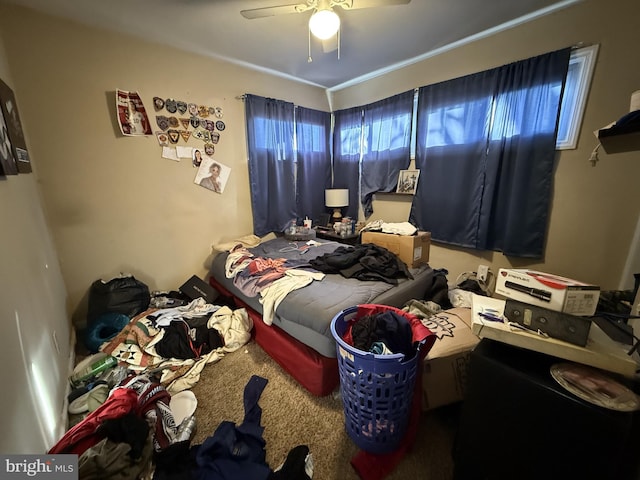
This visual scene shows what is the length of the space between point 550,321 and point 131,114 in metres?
3.05

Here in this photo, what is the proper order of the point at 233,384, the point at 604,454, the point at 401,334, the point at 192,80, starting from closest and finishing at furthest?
the point at 604,454, the point at 401,334, the point at 233,384, the point at 192,80

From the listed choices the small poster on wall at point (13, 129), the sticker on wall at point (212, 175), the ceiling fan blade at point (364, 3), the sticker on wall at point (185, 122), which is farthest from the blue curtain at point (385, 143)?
the small poster on wall at point (13, 129)

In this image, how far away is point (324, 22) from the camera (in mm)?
1518

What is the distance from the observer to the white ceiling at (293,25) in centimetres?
177

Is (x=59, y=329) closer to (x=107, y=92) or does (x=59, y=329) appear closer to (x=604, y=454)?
(x=107, y=92)

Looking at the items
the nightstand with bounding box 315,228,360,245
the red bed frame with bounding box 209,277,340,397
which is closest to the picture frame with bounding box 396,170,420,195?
the nightstand with bounding box 315,228,360,245

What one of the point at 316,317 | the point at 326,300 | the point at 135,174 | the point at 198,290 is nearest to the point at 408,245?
the point at 326,300

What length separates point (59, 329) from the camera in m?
1.62

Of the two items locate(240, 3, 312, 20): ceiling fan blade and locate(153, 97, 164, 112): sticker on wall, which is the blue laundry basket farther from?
locate(153, 97, 164, 112): sticker on wall

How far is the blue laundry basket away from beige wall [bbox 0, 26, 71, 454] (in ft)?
3.79

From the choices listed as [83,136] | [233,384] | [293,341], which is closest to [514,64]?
[293,341]

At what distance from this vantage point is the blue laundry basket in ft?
3.35

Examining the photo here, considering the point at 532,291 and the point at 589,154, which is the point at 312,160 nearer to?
the point at 589,154

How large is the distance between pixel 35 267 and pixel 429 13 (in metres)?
3.12
